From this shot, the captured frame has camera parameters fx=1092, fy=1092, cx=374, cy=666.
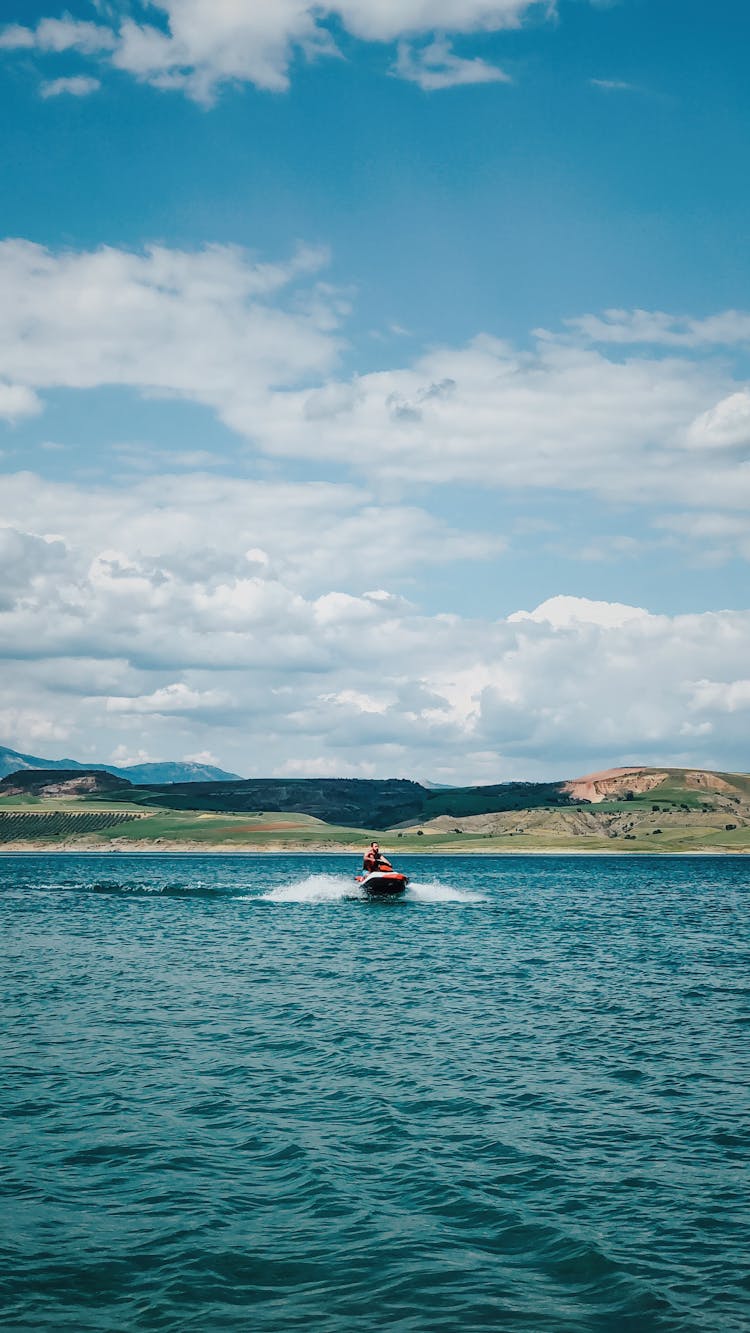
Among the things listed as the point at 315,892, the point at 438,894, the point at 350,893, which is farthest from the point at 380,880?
the point at 315,892

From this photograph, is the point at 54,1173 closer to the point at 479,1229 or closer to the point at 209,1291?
the point at 209,1291

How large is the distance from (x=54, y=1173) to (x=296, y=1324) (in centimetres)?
787

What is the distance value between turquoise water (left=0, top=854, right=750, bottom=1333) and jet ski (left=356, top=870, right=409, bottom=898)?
44.1 meters

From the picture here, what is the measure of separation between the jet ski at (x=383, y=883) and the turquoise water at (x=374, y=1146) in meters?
44.1

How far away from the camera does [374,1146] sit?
22594mm

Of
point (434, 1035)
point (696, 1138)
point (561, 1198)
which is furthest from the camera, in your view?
point (434, 1035)

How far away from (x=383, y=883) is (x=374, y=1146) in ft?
241

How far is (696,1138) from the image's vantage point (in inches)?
906

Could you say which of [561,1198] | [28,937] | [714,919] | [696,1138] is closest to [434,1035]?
[696,1138]

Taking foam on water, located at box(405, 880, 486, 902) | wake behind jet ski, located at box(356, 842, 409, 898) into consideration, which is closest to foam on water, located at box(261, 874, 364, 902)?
wake behind jet ski, located at box(356, 842, 409, 898)

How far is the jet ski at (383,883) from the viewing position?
95125 mm

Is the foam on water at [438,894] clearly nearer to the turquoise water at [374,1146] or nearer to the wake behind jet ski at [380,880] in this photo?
the wake behind jet ski at [380,880]

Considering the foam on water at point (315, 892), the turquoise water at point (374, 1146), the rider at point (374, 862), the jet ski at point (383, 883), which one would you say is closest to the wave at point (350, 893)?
the foam on water at point (315, 892)

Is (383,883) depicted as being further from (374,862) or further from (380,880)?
(374,862)
